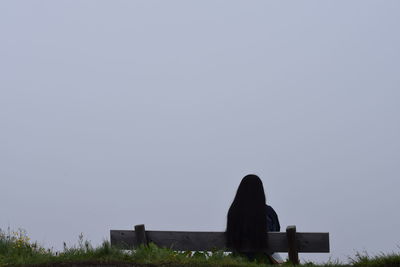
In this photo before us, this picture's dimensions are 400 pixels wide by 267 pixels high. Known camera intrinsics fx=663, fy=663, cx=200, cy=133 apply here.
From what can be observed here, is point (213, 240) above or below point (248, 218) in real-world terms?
below

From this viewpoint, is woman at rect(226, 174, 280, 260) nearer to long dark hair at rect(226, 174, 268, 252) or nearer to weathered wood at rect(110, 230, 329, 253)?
long dark hair at rect(226, 174, 268, 252)

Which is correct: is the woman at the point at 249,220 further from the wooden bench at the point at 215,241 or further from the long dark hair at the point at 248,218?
the wooden bench at the point at 215,241

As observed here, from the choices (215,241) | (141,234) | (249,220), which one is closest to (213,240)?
(215,241)

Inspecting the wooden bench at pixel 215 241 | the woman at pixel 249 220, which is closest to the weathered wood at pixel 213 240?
the wooden bench at pixel 215 241

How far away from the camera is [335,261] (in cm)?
819

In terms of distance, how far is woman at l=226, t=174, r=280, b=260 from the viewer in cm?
866

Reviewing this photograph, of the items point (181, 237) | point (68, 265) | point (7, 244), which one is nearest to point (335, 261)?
point (181, 237)

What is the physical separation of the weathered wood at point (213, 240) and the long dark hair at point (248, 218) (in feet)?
0.44

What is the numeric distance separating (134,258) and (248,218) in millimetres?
1722

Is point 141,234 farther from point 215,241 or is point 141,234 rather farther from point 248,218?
point 248,218

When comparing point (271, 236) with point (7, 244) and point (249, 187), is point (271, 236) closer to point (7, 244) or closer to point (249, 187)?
point (249, 187)

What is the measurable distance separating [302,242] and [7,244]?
4.08 metres

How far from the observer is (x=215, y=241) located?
→ 8.77m

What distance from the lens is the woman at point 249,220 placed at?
8.66 metres
